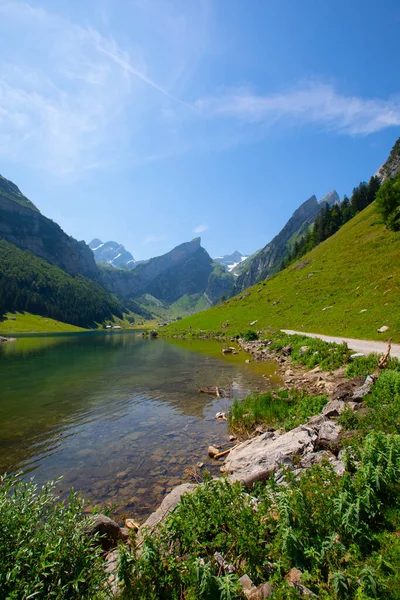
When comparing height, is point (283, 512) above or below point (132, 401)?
above

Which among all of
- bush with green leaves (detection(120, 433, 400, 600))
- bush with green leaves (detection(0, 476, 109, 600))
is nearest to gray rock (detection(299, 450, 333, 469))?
bush with green leaves (detection(120, 433, 400, 600))

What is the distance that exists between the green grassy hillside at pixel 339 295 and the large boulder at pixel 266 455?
77.6ft

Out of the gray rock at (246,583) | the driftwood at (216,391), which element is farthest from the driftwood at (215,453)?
the driftwood at (216,391)

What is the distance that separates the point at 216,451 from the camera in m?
13.9

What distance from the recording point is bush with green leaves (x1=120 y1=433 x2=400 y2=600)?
452 centimetres

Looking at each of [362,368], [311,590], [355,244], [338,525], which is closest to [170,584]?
[311,590]

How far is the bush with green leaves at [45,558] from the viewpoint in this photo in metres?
4.39

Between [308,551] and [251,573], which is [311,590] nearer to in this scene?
[308,551]

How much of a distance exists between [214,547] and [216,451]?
8456mm

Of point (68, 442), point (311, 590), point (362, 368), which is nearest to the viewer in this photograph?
point (311, 590)

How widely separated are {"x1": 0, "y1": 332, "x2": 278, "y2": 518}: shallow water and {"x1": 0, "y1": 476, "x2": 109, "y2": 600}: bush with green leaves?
3.32 meters

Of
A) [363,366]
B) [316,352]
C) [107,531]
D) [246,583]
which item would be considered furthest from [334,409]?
[316,352]

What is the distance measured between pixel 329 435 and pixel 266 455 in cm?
243

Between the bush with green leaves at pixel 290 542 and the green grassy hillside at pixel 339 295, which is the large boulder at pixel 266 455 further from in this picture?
the green grassy hillside at pixel 339 295
